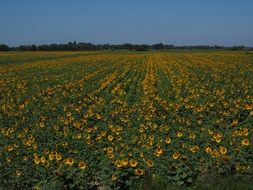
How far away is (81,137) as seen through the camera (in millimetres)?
9273

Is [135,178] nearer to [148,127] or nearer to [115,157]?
[115,157]

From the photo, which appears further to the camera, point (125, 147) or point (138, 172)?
point (125, 147)

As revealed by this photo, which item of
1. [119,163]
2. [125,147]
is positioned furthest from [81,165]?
[125,147]

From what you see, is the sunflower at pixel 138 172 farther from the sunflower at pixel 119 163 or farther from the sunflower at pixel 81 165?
the sunflower at pixel 81 165

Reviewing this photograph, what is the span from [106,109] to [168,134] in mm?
4202

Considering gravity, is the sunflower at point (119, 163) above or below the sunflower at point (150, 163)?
above

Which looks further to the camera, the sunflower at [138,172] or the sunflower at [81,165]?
the sunflower at [81,165]

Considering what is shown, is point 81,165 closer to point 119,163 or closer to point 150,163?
point 119,163

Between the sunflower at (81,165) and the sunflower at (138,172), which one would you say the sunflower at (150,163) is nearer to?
the sunflower at (138,172)

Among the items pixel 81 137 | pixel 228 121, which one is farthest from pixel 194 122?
pixel 81 137

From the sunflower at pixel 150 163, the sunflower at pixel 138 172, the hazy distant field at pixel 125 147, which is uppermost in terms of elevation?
the sunflower at pixel 150 163

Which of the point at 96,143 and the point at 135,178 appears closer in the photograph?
the point at 135,178

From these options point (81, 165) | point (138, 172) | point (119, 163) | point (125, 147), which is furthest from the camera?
point (125, 147)

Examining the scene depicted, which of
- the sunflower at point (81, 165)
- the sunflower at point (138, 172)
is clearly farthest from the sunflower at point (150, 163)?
the sunflower at point (81, 165)
